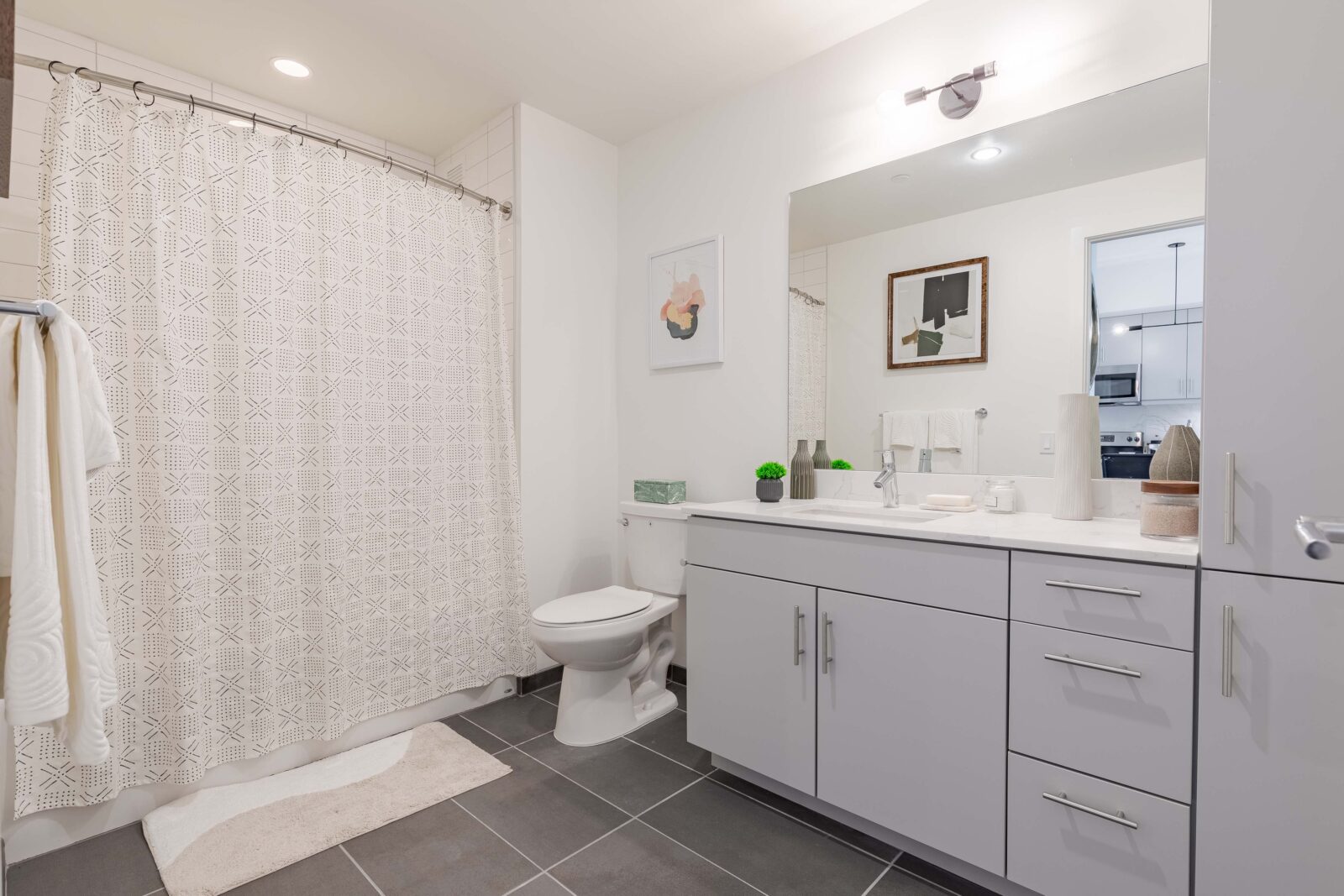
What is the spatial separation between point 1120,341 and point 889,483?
77 centimetres

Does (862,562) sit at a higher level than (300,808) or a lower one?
higher

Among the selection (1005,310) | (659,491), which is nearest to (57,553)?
(659,491)

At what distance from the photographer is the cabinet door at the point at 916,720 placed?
4.71 feet

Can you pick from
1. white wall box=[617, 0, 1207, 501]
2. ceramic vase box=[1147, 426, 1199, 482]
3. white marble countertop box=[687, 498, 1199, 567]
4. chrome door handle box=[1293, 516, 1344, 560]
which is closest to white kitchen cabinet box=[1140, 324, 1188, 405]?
ceramic vase box=[1147, 426, 1199, 482]

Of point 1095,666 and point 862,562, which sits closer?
point 1095,666

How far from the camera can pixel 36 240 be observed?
212 cm

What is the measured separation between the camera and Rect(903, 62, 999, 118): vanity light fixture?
6.34ft

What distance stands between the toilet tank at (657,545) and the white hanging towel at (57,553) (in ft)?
5.85

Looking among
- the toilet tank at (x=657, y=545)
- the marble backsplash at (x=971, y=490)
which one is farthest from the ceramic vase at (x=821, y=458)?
the toilet tank at (x=657, y=545)

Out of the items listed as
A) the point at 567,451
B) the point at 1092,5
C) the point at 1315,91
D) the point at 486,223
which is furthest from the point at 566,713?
the point at 1092,5

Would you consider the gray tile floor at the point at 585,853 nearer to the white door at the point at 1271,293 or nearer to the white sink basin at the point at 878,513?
the white sink basin at the point at 878,513

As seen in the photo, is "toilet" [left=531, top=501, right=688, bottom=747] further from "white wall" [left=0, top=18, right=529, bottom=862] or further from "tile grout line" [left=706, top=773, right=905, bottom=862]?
"white wall" [left=0, top=18, right=529, bottom=862]

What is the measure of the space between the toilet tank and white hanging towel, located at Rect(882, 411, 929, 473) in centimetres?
81

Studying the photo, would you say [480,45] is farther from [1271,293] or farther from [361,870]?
[361,870]
